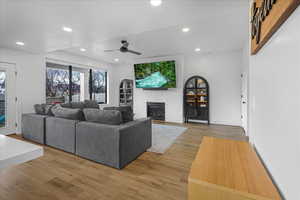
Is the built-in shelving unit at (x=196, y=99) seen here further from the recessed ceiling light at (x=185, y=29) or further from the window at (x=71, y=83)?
the window at (x=71, y=83)

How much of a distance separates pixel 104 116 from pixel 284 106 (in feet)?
7.79

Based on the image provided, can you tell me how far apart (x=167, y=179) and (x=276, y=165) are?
1535mm

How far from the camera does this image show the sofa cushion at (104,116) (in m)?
2.43

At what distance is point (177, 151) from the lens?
2.96m

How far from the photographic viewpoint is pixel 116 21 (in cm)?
255

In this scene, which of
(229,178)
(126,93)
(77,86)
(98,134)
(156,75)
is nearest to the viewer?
(229,178)

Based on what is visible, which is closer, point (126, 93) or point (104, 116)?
point (104, 116)

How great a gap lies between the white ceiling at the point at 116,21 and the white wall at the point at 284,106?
169cm

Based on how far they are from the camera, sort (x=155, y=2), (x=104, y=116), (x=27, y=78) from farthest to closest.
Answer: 1. (x=27, y=78)
2. (x=104, y=116)
3. (x=155, y=2)

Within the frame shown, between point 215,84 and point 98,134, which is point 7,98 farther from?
point 215,84

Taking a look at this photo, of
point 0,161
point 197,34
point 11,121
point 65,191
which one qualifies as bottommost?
point 65,191

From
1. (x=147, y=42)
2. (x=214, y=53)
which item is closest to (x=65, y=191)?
(x=147, y=42)

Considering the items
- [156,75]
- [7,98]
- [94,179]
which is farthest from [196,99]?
[7,98]

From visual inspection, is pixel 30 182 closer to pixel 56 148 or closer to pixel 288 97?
pixel 56 148
